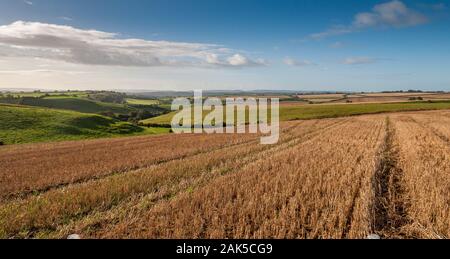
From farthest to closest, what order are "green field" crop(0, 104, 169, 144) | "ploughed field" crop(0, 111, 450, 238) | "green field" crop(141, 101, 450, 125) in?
1. "green field" crop(141, 101, 450, 125)
2. "green field" crop(0, 104, 169, 144)
3. "ploughed field" crop(0, 111, 450, 238)

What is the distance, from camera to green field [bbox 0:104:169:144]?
44375 mm

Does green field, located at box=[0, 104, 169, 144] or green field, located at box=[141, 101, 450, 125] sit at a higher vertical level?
green field, located at box=[141, 101, 450, 125]

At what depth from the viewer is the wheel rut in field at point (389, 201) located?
23.1 feet

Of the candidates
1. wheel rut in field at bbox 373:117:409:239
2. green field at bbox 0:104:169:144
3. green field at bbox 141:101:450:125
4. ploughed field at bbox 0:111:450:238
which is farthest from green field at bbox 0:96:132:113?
wheel rut in field at bbox 373:117:409:239

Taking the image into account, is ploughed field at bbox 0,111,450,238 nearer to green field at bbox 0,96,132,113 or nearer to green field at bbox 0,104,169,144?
green field at bbox 0,104,169,144

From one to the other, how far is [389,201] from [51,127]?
51285 millimetres

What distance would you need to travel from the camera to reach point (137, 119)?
3472 inches

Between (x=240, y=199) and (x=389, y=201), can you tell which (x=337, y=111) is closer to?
(x=389, y=201)

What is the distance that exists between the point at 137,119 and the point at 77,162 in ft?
238

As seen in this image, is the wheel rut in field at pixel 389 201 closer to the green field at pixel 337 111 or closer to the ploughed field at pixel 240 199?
the ploughed field at pixel 240 199

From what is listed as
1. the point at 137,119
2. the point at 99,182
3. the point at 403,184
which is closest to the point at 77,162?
the point at 99,182

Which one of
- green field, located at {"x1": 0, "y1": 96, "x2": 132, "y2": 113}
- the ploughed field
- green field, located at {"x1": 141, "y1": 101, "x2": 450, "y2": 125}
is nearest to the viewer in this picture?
the ploughed field

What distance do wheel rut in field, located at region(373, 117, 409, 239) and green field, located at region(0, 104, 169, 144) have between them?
4225 cm
